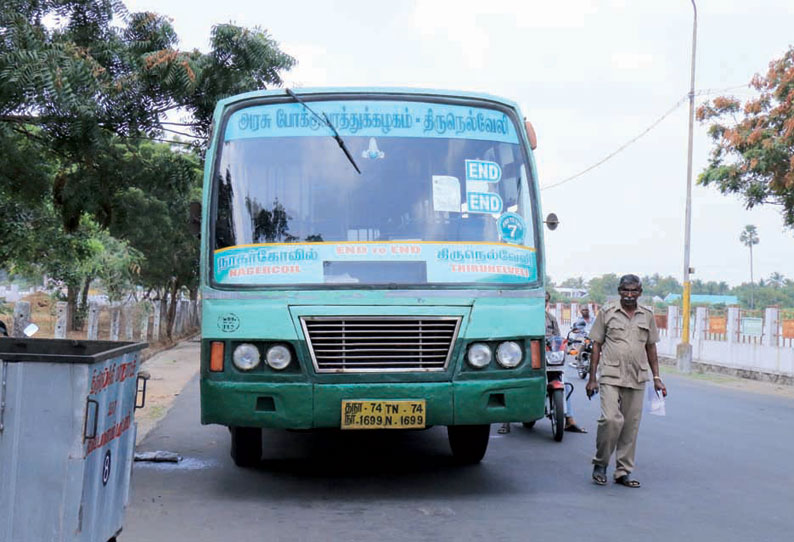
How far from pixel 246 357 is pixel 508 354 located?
5.95 ft

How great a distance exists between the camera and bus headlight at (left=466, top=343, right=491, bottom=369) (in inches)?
259

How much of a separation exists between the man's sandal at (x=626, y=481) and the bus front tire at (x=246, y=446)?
286cm

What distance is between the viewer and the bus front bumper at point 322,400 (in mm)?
6406

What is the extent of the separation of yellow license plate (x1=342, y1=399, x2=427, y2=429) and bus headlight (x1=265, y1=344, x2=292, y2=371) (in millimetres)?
479

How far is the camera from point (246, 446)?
7727mm

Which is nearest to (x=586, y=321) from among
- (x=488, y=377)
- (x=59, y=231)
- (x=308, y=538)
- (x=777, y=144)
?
(x=777, y=144)

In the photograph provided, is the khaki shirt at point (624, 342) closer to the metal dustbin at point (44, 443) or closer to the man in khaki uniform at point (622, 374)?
the man in khaki uniform at point (622, 374)

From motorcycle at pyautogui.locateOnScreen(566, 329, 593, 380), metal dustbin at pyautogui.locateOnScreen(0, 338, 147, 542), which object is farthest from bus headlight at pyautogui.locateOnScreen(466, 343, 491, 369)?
motorcycle at pyautogui.locateOnScreen(566, 329, 593, 380)

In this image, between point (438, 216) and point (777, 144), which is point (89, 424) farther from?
point (777, 144)

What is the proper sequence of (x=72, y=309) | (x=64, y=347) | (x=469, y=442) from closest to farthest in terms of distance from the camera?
1. (x=64, y=347)
2. (x=469, y=442)
3. (x=72, y=309)

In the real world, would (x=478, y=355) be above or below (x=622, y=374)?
above

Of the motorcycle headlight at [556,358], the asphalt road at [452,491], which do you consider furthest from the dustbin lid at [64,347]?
the motorcycle headlight at [556,358]

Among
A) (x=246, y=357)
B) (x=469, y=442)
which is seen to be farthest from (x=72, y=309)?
(x=246, y=357)

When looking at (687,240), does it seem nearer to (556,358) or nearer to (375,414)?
(556,358)
